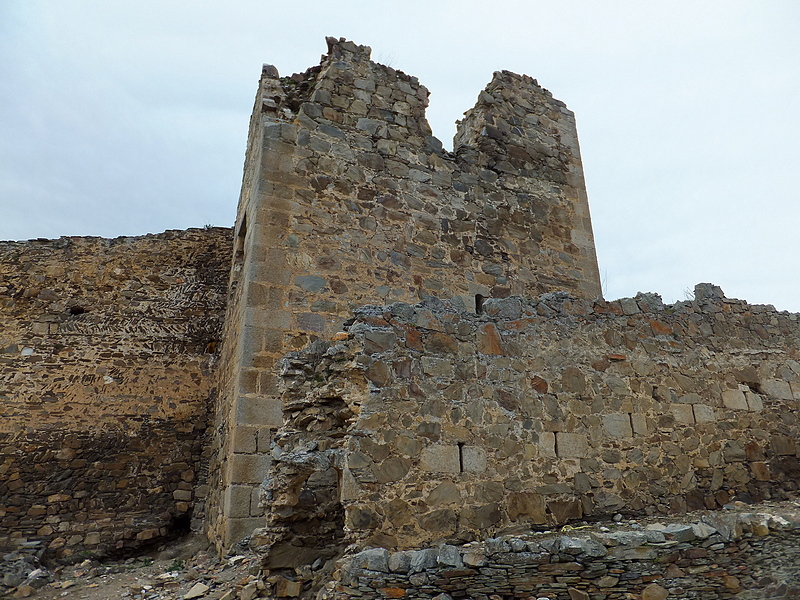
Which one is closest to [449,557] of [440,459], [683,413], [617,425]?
[440,459]

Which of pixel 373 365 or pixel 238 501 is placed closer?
pixel 373 365

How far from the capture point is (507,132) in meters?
9.02

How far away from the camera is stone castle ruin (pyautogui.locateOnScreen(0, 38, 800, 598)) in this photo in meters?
Result: 4.09

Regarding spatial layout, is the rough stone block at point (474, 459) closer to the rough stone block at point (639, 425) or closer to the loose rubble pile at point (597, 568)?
the loose rubble pile at point (597, 568)

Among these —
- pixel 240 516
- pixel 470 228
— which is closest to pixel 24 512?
pixel 240 516

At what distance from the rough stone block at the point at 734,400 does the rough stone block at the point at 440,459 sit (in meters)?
2.64

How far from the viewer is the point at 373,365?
4.06 meters

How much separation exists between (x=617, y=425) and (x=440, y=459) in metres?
1.54

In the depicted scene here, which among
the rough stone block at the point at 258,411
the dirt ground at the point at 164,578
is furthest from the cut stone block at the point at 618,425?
the rough stone block at the point at 258,411

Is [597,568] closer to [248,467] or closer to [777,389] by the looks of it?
[777,389]

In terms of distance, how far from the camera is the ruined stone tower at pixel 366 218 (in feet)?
20.7

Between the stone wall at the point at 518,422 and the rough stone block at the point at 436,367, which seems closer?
the stone wall at the point at 518,422

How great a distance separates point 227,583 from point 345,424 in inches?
81.5

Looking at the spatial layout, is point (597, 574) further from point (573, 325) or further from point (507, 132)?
point (507, 132)
